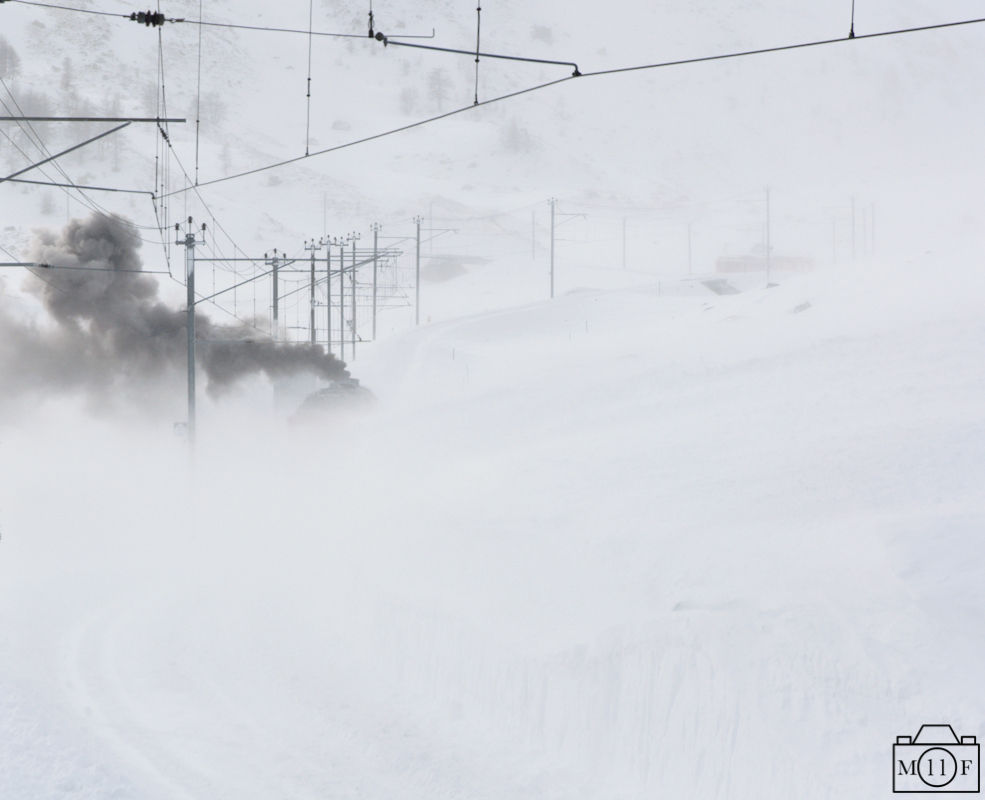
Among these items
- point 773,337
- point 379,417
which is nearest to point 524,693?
point 773,337

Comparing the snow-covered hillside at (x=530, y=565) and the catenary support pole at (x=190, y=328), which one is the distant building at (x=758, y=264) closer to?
the snow-covered hillside at (x=530, y=565)

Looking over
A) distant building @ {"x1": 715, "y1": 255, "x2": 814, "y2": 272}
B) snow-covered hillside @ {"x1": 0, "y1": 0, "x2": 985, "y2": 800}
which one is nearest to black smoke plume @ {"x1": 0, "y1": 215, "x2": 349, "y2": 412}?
snow-covered hillside @ {"x1": 0, "y1": 0, "x2": 985, "y2": 800}

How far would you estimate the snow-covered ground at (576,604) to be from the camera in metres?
11.1

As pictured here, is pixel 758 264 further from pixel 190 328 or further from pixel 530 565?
pixel 530 565

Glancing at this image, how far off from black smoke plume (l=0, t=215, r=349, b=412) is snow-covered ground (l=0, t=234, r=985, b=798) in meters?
8.56

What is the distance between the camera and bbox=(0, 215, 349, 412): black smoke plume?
36.7m

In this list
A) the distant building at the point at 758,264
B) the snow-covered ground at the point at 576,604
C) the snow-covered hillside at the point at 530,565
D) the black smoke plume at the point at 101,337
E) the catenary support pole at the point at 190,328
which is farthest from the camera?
the distant building at the point at 758,264

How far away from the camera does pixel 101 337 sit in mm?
Result: 37281

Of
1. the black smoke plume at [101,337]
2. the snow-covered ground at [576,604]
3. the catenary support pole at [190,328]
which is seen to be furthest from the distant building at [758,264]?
the catenary support pole at [190,328]

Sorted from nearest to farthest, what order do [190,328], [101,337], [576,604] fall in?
[576,604]
[190,328]
[101,337]

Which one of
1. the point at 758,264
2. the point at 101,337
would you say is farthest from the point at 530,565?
the point at 758,264

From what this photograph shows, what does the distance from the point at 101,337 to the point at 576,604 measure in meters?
28.1

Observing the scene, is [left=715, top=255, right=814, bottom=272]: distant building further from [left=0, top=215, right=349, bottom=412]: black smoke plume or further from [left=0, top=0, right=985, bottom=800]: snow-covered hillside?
[left=0, top=215, right=349, bottom=412]: black smoke plume

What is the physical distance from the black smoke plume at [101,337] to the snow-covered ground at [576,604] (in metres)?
8.56
